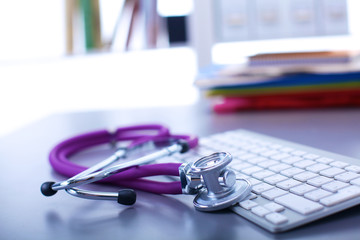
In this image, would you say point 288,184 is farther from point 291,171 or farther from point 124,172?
point 124,172

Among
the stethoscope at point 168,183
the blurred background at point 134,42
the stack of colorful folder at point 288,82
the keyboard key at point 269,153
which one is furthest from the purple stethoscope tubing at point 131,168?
the blurred background at point 134,42

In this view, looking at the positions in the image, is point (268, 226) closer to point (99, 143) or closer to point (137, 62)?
point (99, 143)

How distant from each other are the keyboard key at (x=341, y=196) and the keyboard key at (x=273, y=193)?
4cm

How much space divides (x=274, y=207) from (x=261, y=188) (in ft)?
0.14

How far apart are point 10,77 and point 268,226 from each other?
1.66 m

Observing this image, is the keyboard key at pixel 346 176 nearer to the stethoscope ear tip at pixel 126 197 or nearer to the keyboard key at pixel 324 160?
the keyboard key at pixel 324 160

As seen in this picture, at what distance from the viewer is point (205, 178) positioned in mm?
360

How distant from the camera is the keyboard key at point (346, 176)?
366 mm

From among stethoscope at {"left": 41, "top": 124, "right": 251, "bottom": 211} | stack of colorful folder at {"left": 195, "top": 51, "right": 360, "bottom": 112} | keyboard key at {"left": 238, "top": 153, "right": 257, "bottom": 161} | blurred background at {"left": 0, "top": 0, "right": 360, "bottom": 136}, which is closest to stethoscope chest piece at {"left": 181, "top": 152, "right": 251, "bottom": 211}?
stethoscope at {"left": 41, "top": 124, "right": 251, "bottom": 211}

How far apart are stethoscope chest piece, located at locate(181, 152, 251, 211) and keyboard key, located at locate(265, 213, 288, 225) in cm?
4

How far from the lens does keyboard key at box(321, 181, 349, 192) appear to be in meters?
0.35

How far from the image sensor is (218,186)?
1.19 feet

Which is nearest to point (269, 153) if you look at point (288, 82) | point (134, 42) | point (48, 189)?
point (48, 189)

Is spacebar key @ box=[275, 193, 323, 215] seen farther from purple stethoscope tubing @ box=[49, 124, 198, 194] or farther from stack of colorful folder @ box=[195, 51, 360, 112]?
stack of colorful folder @ box=[195, 51, 360, 112]
